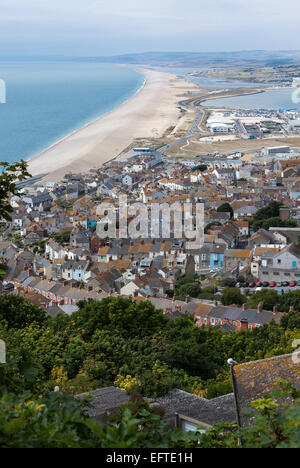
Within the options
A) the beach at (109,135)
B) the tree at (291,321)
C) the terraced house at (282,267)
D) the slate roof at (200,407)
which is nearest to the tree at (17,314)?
the tree at (291,321)

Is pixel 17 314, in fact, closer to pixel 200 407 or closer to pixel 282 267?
pixel 200 407

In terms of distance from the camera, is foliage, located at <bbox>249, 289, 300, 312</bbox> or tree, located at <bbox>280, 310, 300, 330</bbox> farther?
foliage, located at <bbox>249, 289, 300, 312</bbox>

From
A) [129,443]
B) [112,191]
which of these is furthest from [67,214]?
[129,443]

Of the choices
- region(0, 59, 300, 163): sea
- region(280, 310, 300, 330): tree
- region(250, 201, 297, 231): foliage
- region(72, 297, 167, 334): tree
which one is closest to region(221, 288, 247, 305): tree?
region(280, 310, 300, 330): tree

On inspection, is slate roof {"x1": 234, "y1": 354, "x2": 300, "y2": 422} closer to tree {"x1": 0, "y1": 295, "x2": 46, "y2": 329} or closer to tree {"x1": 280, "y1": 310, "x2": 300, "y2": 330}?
tree {"x1": 280, "y1": 310, "x2": 300, "y2": 330}

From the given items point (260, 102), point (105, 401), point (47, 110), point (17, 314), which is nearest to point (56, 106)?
point (47, 110)

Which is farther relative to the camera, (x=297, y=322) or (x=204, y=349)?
(x=297, y=322)

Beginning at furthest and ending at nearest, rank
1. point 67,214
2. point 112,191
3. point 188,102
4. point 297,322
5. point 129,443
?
point 188,102 → point 112,191 → point 67,214 → point 297,322 → point 129,443

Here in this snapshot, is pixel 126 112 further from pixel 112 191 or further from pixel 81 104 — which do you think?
pixel 112 191
